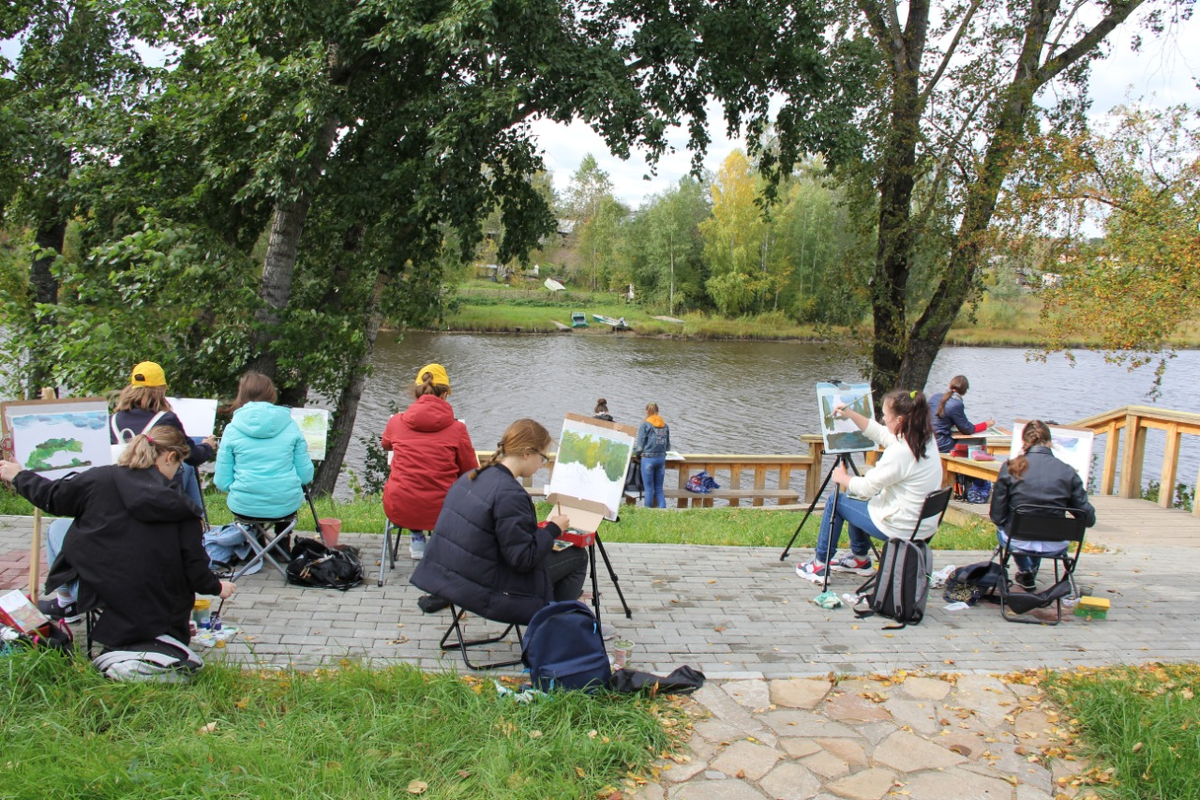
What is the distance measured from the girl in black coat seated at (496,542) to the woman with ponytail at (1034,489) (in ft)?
11.7

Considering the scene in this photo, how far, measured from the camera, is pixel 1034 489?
602 centimetres

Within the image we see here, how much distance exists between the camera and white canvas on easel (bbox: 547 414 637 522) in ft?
16.5

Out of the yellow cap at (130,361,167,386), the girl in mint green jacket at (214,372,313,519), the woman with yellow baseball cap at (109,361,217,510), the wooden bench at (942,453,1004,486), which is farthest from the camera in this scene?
the wooden bench at (942,453,1004,486)

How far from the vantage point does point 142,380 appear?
226 inches

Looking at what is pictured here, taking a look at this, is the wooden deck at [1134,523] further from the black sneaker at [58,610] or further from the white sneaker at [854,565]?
the black sneaker at [58,610]

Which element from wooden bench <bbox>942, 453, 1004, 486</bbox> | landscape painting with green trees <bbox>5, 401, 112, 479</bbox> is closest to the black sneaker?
landscape painting with green trees <bbox>5, 401, 112, 479</bbox>

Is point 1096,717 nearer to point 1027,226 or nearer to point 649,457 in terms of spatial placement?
point 649,457

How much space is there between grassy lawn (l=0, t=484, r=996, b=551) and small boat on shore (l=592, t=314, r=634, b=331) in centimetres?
4507

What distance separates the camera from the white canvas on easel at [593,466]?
502cm

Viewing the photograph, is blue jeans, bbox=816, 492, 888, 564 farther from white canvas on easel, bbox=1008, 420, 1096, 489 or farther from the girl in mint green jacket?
the girl in mint green jacket

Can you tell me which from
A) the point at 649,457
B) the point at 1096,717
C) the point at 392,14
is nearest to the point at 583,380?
the point at 649,457

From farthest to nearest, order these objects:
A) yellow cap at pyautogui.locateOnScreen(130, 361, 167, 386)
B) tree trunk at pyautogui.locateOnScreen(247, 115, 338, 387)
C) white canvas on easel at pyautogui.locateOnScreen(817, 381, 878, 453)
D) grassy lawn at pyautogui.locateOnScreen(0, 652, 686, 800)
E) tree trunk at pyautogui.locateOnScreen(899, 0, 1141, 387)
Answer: tree trunk at pyautogui.locateOnScreen(899, 0, 1141, 387), tree trunk at pyautogui.locateOnScreen(247, 115, 338, 387), white canvas on easel at pyautogui.locateOnScreen(817, 381, 878, 453), yellow cap at pyautogui.locateOnScreen(130, 361, 167, 386), grassy lawn at pyautogui.locateOnScreen(0, 652, 686, 800)

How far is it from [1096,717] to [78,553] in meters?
5.02

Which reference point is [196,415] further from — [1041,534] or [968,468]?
[968,468]
